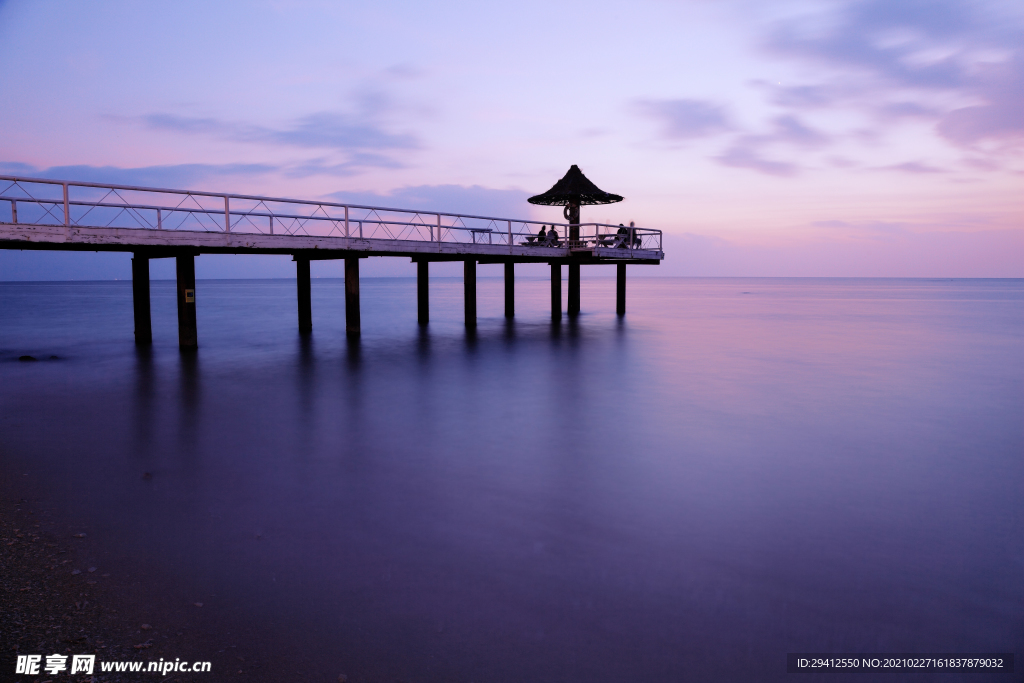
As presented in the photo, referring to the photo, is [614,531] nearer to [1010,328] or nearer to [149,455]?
[149,455]

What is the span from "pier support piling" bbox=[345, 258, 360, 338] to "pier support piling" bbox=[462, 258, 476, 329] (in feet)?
15.6

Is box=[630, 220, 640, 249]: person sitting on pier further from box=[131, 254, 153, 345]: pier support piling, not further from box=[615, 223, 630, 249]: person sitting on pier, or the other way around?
box=[131, 254, 153, 345]: pier support piling

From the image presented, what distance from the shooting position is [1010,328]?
1242 inches

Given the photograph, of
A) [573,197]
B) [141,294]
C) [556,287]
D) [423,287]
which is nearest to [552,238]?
[573,197]

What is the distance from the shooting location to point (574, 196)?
1065 inches

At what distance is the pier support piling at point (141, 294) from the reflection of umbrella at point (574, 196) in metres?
15.4

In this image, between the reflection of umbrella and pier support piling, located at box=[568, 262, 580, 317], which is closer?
the reflection of umbrella

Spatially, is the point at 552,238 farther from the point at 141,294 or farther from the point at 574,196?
the point at 141,294

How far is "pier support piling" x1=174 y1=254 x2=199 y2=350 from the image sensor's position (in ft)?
56.5

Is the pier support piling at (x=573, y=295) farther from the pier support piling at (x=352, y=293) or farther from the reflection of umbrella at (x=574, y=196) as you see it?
the pier support piling at (x=352, y=293)

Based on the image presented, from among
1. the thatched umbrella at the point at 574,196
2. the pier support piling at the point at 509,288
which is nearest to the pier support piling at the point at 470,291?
the pier support piling at the point at 509,288

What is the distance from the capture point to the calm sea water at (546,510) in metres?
4.29

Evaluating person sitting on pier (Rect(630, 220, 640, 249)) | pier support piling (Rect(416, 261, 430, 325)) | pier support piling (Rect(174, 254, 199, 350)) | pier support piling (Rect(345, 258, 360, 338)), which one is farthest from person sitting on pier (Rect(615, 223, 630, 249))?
pier support piling (Rect(174, 254, 199, 350))

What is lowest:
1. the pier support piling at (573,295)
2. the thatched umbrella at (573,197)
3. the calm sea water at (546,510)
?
the calm sea water at (546,510)
